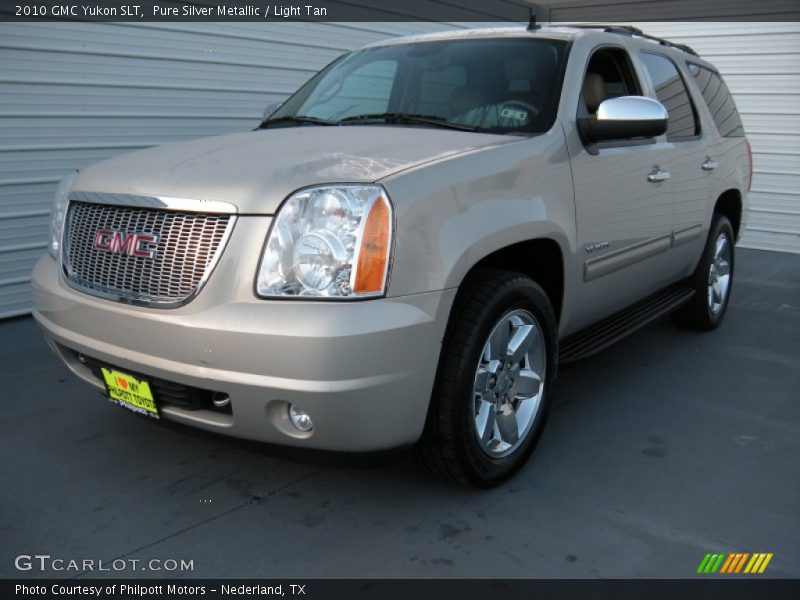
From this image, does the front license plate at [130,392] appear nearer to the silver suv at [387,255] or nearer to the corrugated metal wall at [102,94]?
the silver suv at [387,255]

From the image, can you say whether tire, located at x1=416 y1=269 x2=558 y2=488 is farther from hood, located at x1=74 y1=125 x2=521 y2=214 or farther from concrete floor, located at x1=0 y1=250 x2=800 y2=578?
hood, located at x1=74 y1=125 x2=521 y2=214

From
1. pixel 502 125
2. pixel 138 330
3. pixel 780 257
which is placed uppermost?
pixel 502 125

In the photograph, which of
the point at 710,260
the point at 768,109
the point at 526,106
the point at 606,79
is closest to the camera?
the point at 526,106

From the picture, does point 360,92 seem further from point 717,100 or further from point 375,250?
point 717,100

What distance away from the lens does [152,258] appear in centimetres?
248

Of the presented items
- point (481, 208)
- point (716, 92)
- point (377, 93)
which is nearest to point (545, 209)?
point (481, 208)

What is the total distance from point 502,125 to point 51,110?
143 inches

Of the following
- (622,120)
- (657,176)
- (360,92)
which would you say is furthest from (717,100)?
(360,92)

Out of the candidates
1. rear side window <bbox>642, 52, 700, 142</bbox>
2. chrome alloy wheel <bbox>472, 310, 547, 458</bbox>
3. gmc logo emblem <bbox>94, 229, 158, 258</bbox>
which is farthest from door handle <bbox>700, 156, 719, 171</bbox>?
gmc logo emblem <bbox>94, 229, 158, 258</bbox>

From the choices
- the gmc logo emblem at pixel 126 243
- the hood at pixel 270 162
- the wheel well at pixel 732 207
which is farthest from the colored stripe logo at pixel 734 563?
the wheel well at pixel 732 207

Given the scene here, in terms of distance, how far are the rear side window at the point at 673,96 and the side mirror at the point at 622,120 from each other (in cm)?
86

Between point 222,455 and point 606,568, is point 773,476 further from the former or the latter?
point 222,455

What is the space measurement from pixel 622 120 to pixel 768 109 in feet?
21.5

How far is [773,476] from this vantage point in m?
3.03
